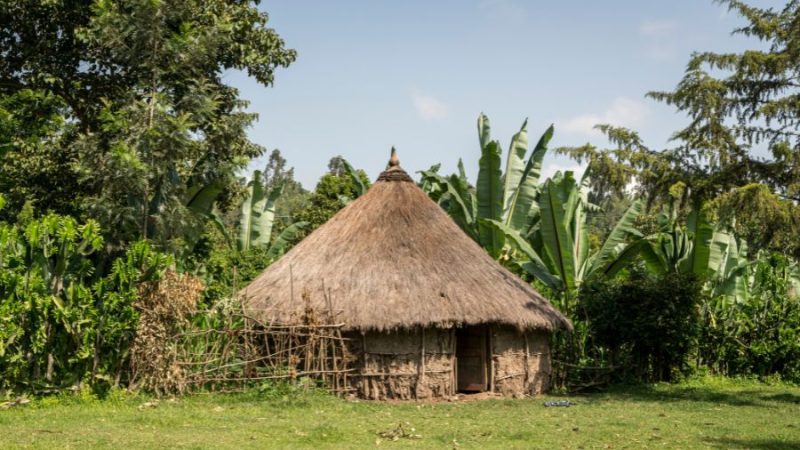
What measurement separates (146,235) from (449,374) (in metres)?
6.51

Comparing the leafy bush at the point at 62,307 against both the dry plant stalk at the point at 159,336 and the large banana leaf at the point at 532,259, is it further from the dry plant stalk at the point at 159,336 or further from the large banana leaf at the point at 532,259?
the large banana leaf at the point at 532,259

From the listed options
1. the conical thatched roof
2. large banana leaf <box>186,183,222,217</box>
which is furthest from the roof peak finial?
large banana leaf <box>186,183,222,217</box>

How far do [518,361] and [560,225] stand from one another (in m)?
3.04

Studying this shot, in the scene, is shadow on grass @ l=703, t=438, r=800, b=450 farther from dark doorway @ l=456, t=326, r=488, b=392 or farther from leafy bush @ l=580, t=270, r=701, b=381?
leafy bush @ l=580, t=270, r=701, b=381

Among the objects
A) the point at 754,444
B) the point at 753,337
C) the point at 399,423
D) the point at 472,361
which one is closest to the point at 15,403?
the point at 399,423

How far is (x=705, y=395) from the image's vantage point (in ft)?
52.2

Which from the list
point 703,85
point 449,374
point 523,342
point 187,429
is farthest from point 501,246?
point 187,429

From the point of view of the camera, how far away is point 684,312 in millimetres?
17000

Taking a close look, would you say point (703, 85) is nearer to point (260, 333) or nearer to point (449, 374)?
point (449, 374)

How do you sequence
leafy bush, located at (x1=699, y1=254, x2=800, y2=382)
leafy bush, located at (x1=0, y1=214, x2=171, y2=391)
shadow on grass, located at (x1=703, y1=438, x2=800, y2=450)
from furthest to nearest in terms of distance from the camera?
leafy bush, located at (x1=699, y1=254, x2=800, y2=382), leafy bush, located at (x1=0, y1=214, x2=171, y2=391), shadow on grass, located at (x1=703, y1=438, x2=800, y2=450)

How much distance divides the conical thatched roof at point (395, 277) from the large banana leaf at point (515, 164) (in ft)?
7.45

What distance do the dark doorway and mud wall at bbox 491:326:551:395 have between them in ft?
0.95

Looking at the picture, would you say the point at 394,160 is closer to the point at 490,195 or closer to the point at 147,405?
the point at 490,195

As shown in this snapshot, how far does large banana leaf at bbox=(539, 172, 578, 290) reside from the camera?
675 inches
